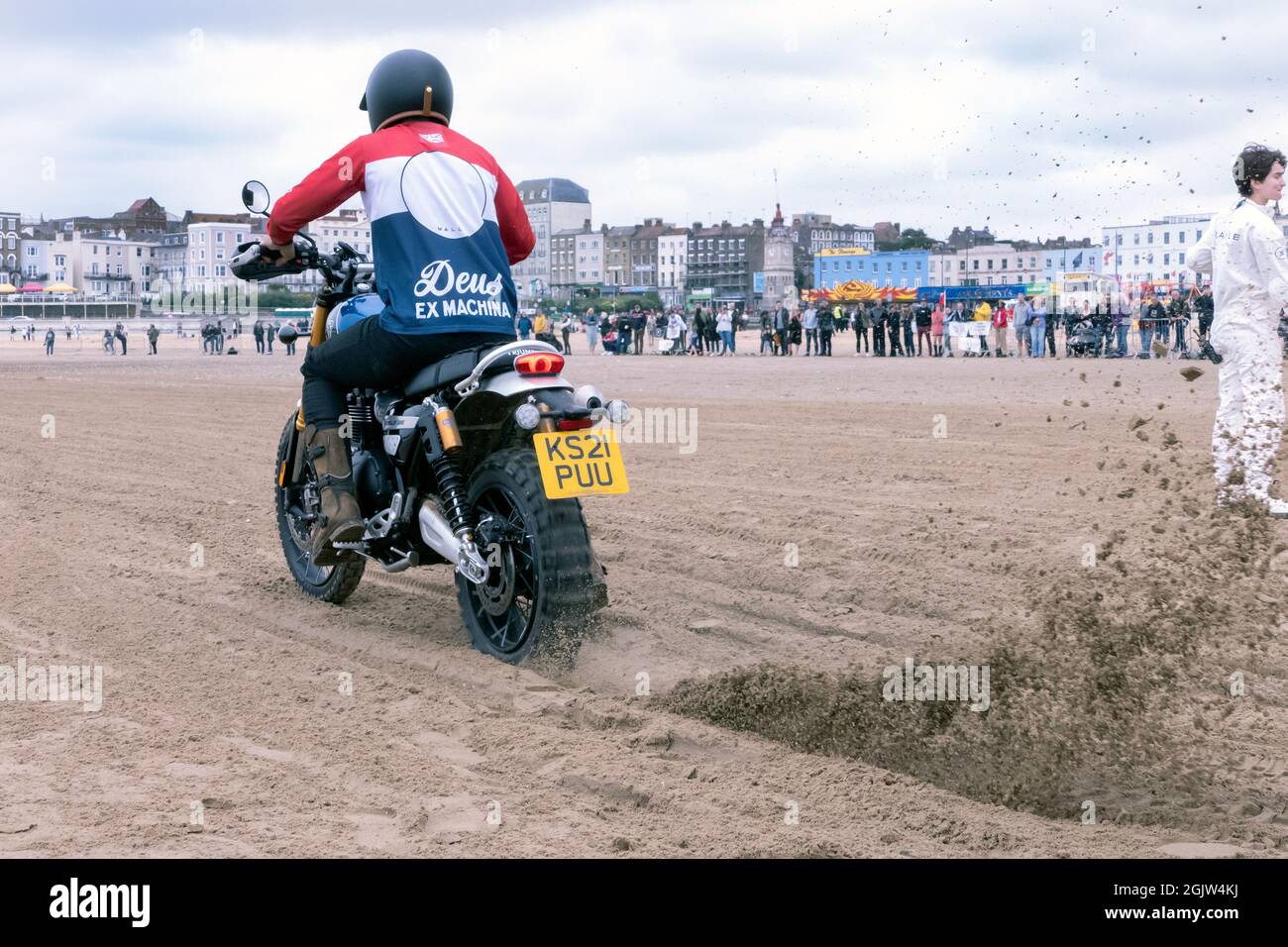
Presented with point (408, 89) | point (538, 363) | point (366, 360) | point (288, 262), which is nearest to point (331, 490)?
point (366, 360)

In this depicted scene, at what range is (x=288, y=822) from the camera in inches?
148

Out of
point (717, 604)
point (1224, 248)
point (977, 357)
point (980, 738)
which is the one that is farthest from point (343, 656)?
point (977, 357)

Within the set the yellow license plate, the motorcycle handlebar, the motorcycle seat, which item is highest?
the motorcycle handlebar

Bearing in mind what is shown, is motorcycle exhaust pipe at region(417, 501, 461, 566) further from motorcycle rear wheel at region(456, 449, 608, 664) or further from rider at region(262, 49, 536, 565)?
rider at region(262, 49, 536, 565)

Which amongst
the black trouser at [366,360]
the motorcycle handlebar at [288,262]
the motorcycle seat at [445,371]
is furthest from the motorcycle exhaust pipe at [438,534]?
the motorcycle handlebar at [288,262]

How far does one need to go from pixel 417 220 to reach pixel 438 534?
1268 mm

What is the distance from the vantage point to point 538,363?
5.35 meters

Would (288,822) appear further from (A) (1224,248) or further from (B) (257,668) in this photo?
(A) (1224,248)

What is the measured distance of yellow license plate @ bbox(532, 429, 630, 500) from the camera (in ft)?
17.0

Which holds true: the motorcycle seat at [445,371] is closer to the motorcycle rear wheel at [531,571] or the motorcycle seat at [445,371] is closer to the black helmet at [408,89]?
the motorcycle rear wheel at [531,571]

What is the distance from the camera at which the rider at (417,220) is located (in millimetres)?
5488

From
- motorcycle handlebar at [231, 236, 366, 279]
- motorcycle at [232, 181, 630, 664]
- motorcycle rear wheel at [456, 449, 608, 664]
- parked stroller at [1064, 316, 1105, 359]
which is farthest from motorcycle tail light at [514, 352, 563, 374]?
parked stroller at [1064, 316, 1105, 359]

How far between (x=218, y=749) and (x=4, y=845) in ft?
3.10

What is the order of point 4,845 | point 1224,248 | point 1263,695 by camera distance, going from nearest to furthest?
point 4,845, point 1263,695, point 1224,248
